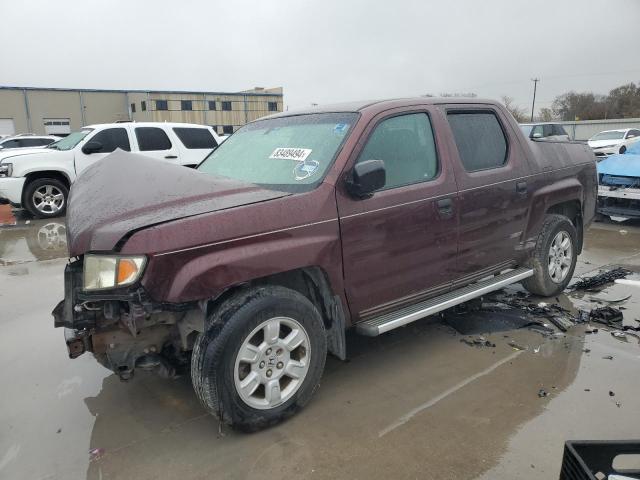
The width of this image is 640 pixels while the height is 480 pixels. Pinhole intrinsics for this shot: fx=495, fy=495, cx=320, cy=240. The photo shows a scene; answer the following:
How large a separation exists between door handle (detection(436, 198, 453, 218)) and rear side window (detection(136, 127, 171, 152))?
8.80 metres

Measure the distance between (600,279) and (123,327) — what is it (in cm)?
500

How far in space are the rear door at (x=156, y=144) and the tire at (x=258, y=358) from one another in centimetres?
885

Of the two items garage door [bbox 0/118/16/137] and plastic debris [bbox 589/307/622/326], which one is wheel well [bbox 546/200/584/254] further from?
garage door [bbox 0/118/16/137]

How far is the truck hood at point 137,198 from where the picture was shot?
8.56 ft

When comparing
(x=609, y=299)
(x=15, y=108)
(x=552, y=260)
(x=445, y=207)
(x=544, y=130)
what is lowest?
(x=609, y=299)

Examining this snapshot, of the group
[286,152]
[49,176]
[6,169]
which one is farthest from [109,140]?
[286,152]

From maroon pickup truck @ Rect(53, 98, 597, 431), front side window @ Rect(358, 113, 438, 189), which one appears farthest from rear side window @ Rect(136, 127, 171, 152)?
front side window @ Rect(358, 113, 438, 189)

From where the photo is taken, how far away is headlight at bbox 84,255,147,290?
2504 millimetres

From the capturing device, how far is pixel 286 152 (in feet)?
11.6

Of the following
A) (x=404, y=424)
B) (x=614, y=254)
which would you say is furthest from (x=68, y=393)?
(x=614, y=254)

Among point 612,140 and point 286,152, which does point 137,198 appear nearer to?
point 286,152

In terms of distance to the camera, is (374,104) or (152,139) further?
(152,139)

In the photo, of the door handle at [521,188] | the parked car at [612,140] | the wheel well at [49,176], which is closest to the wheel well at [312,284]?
the door handle at [521,188]

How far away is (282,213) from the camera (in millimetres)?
2855
